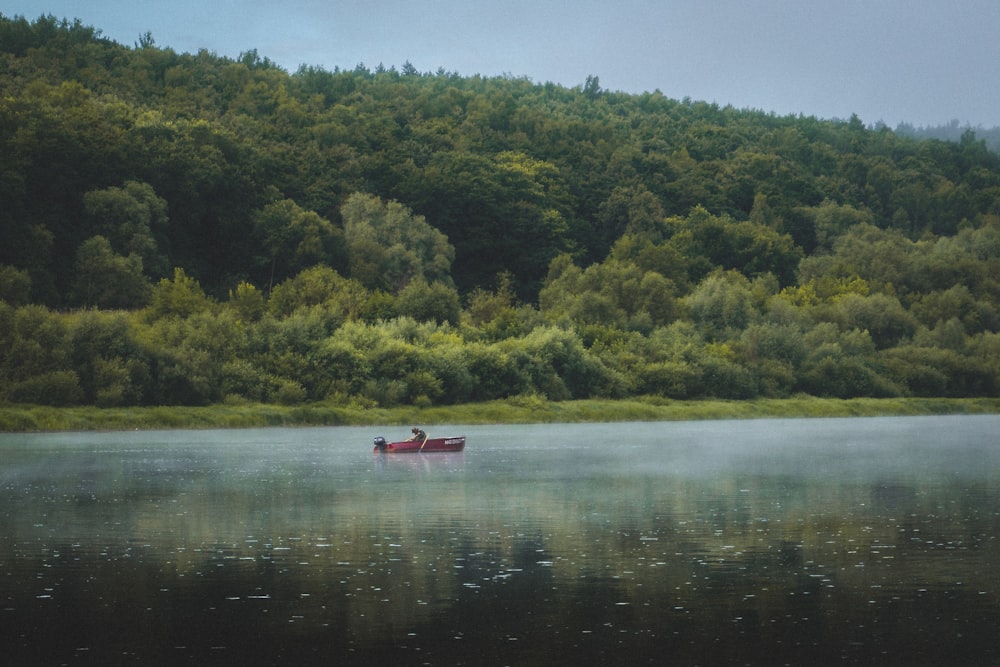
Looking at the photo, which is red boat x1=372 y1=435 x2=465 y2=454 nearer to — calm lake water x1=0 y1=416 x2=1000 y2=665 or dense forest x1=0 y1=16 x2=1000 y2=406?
calm lake water x1=0 y1=416 x2=1000 y2=665

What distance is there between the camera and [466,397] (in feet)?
334

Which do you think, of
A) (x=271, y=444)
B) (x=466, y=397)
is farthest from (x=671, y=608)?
(x=466, y=397)

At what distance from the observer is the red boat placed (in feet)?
221

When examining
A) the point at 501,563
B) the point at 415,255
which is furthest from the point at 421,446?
the point at 415,255

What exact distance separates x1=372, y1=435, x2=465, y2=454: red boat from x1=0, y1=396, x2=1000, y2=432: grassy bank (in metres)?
23.4

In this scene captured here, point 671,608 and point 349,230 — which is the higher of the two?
point 349,230

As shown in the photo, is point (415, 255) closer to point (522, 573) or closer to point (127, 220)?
point (127, 220)

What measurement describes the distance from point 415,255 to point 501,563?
110972 millimetres

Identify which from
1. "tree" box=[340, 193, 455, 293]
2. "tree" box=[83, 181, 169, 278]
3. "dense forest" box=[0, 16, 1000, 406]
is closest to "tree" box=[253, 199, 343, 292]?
"dense forest" box=[0, 16, 1000, 406]

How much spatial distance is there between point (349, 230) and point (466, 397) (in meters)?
43.4

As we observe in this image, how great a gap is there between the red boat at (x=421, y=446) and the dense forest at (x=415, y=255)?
2342 cm

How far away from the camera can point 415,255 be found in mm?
138875

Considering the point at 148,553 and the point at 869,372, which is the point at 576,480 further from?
the point at 869,372

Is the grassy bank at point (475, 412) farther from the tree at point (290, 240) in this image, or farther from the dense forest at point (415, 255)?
the tree at point (290, 240)
